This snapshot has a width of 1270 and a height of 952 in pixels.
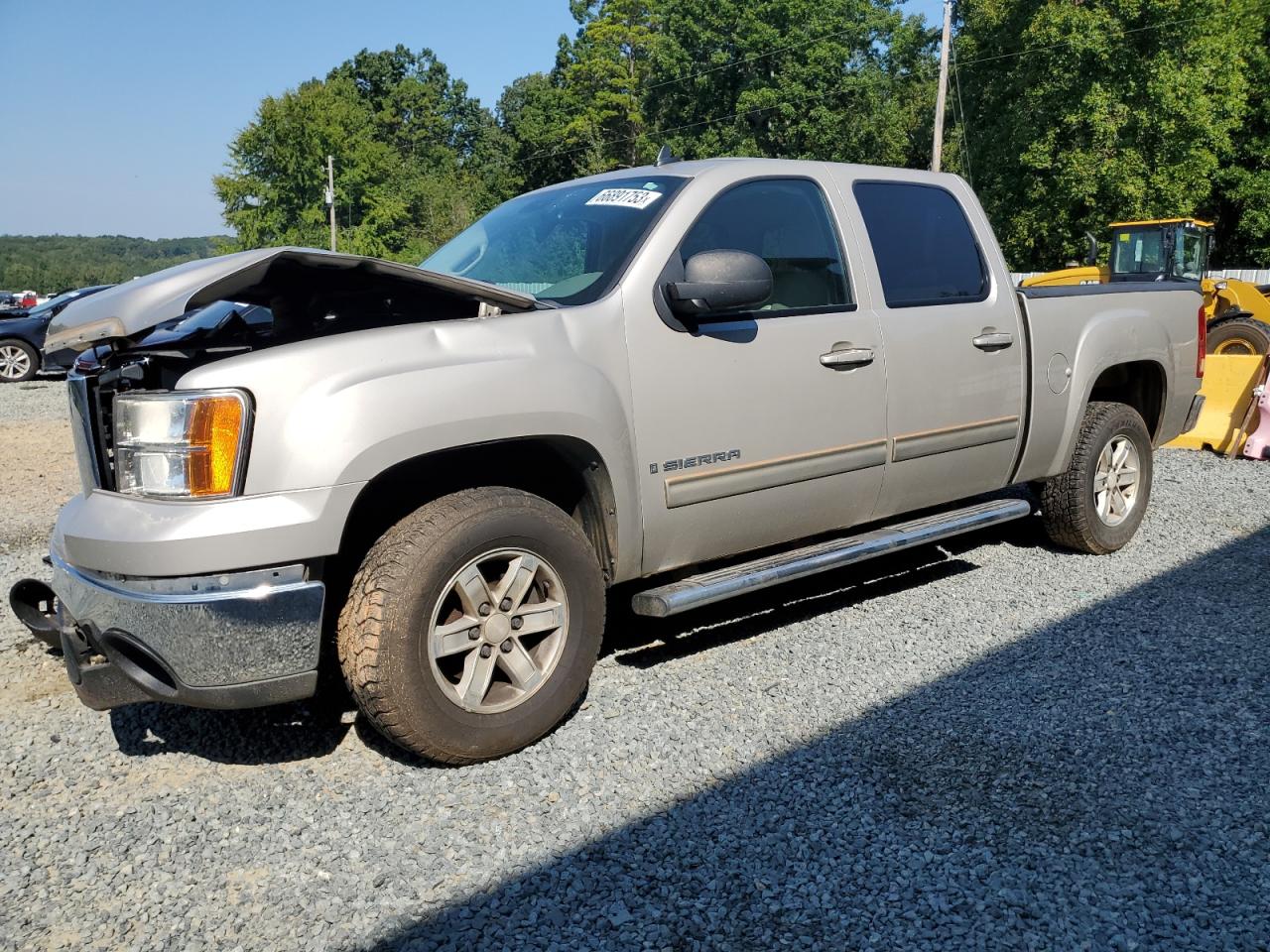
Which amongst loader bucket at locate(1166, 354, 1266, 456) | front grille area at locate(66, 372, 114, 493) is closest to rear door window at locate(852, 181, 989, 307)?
front grille area at locate(66, 372, 114, 493)

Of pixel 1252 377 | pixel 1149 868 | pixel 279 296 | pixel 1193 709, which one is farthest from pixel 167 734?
pixel 1252 377

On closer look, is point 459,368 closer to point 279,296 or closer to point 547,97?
point 279,296

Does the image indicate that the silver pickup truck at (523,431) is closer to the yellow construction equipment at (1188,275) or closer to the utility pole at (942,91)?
the yellow construction equipment at (1188,275)

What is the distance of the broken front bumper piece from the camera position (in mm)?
2750

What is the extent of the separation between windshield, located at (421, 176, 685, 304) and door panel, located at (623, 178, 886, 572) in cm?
18

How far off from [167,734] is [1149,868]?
10.3ft

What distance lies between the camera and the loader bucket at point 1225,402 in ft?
29.5

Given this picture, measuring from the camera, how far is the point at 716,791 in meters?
3.11

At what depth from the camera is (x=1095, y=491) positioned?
5543mm

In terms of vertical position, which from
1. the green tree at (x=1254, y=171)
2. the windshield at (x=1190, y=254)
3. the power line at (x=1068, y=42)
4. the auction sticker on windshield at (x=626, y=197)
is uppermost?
the power line at (x=1068, y=42)

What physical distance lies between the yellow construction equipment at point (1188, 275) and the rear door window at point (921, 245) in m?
9.44

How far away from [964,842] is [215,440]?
2.35 meters

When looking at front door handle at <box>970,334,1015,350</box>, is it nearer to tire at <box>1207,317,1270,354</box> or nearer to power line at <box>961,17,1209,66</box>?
tire at <box>1207,317,1270,354</box>

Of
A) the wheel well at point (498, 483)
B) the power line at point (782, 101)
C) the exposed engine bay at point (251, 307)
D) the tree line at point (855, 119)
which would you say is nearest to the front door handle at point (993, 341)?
the wheel well at point (498, 483)
